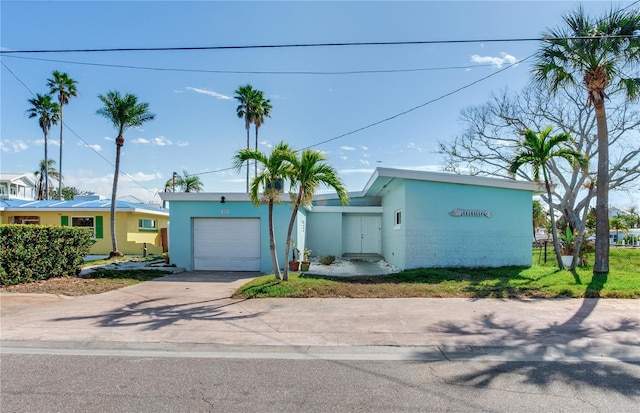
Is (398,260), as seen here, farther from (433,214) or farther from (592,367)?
(592,367)

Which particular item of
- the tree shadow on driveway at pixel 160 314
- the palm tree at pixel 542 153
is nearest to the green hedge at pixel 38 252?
the tree shadow on driveway at pixel 160 314

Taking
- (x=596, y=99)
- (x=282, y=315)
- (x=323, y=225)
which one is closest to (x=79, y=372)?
(x=282, y=315)

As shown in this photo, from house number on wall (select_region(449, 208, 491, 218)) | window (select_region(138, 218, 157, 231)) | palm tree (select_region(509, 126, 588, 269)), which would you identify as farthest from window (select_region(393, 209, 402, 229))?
window (select_region(138, 218, 157, 231))

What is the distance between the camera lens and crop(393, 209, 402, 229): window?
48.5 ft

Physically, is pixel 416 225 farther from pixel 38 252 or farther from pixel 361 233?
pixel 38 252

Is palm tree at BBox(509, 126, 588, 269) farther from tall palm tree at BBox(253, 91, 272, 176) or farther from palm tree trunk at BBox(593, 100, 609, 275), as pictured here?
tall palm tree at BBox(253, 91, 272, 176)

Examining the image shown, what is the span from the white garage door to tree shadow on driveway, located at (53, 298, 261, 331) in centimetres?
581

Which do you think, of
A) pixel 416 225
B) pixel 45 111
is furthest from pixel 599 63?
pixel 45 111

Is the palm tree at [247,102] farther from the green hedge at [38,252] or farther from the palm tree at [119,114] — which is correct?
the green hedge at [38,252]

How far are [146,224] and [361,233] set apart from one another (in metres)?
13.7

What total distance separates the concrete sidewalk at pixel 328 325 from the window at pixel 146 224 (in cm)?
1523

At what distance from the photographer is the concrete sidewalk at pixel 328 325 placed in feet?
19.0

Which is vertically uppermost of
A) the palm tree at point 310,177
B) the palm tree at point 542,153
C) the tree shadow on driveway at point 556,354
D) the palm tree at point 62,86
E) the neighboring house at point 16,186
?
the palm tree at point 62,86

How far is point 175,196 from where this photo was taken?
47.6 ft
